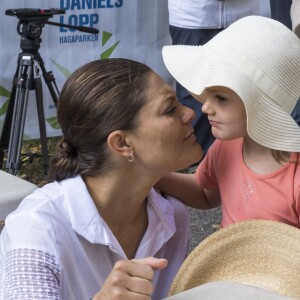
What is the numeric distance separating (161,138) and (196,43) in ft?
10.4

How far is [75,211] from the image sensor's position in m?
2.06

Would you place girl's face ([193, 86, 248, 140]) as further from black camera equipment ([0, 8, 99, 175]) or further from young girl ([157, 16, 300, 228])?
black camera equipment ([0, 8, 99, 175])

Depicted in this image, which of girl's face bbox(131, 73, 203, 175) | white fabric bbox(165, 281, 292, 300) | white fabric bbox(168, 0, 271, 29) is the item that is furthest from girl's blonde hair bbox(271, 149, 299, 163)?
white fabric bbox(168, 0, 271, 29)

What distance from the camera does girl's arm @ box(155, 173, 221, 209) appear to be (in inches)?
94.7

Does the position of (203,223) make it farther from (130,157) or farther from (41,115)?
(130,157)

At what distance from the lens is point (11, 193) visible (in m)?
2.84

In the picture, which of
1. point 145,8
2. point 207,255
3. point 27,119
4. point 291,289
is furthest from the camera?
point 145,8

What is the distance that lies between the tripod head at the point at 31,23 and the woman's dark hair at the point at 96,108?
3035 millimetres

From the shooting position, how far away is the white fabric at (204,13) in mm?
5172

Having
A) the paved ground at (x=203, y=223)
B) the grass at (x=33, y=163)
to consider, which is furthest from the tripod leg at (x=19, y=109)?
the paved ground at (x=203, y=223)

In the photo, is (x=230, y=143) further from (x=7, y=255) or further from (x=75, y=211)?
(x=7, y=255)

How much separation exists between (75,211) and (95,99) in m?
0.28

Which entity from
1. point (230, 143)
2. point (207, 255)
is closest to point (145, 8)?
point (230, 143)

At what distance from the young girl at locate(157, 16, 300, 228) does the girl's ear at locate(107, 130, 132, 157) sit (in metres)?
0.24
